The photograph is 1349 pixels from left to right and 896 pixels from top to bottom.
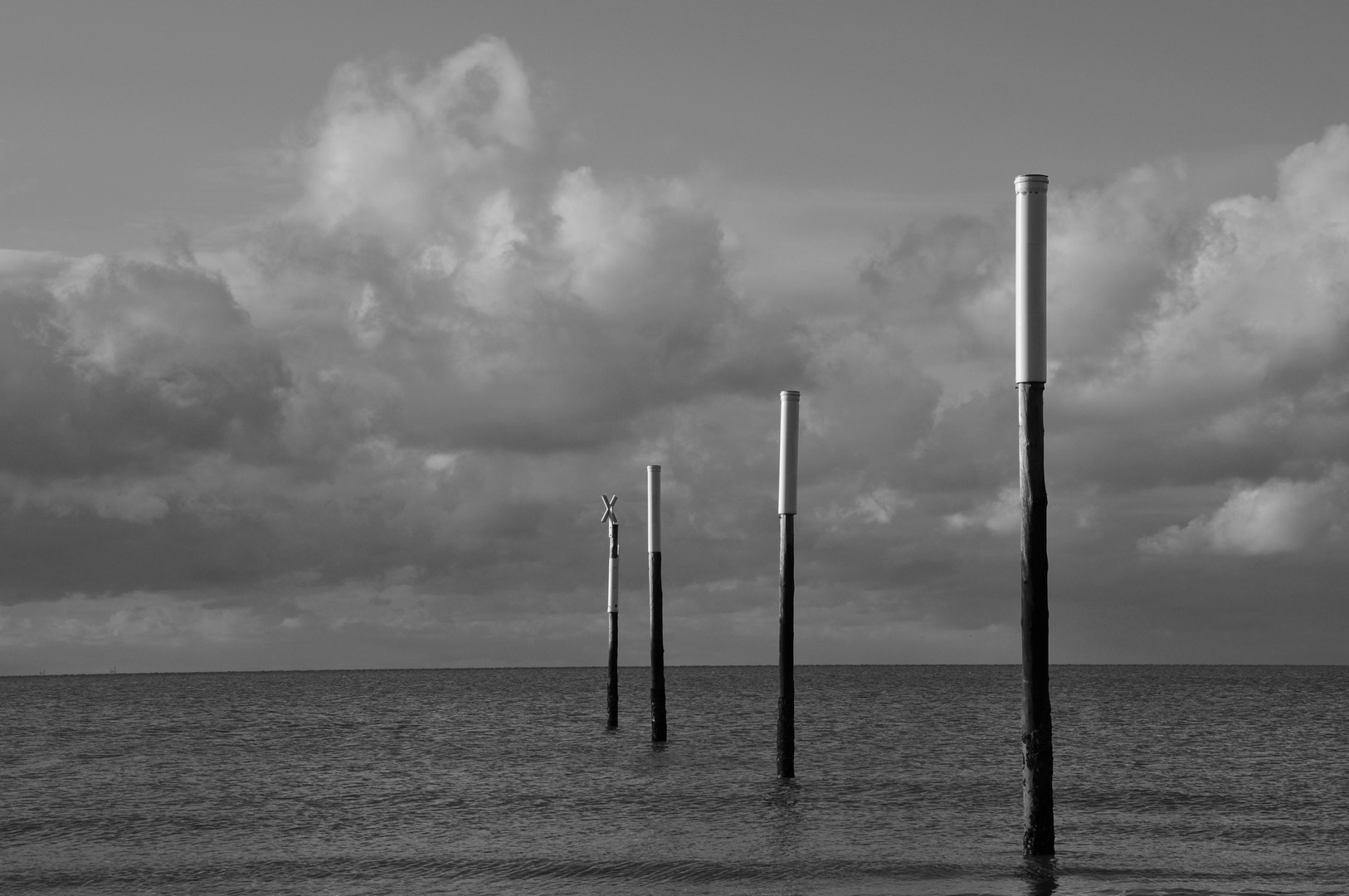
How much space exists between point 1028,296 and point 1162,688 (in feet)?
353

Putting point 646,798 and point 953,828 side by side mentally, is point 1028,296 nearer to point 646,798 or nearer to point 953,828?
point 953,828

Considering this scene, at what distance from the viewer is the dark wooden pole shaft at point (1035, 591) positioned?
1745 centimetres

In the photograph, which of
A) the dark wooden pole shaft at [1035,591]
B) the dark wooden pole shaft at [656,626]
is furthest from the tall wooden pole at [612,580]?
the dark wooden pole shaft at [1035,591]

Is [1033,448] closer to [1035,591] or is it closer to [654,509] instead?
[1035,591]

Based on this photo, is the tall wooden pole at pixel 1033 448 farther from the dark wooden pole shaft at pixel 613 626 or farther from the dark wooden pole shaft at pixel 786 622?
the dark wooden pole shaft at pixel 613 626

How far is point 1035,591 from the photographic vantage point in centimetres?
1752

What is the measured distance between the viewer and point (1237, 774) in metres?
35.9

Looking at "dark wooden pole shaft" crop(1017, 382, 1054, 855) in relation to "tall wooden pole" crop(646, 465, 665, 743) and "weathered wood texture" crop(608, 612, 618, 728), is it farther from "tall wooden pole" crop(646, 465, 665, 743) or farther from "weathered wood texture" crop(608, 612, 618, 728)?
"weathered wood texture" crop(608, 612, 618, 728)

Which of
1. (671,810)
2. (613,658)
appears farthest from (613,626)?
(671,810)

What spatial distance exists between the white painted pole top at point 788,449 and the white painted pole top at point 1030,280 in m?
10.1

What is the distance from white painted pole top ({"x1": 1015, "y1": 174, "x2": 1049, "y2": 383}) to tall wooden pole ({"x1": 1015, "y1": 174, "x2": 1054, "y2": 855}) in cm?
1

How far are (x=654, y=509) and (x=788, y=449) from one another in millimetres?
12040

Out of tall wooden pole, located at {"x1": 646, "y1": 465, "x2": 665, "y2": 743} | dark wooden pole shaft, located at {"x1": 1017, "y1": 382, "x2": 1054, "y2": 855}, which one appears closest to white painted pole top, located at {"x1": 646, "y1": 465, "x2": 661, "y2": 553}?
tall wooden pole, located at {"x1": 646, "y1": 465, "x2": 665, "y2": 743}

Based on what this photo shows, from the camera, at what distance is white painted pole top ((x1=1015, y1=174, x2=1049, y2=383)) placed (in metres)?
17.3
